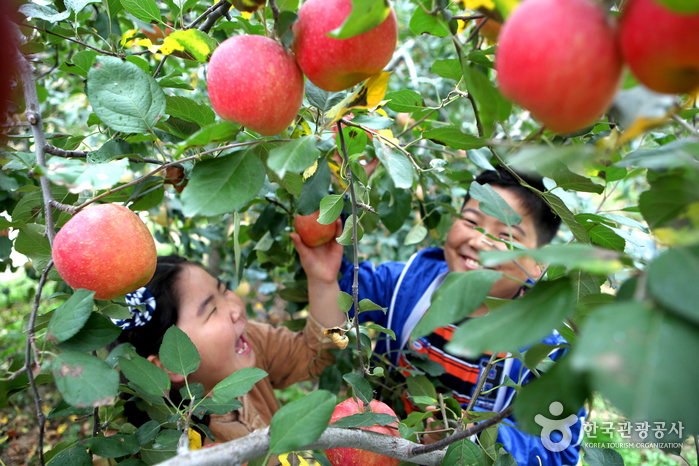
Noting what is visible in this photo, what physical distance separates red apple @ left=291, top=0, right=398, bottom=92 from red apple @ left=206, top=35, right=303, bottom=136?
0.09 ft

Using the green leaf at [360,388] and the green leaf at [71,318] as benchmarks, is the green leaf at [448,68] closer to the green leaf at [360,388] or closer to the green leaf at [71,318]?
the green leaf at [360,388]

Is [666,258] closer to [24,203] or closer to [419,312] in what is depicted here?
[24,203]

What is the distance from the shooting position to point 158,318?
114cm

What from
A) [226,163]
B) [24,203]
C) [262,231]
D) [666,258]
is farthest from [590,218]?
[24,203]

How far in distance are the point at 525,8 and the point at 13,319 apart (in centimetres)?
443

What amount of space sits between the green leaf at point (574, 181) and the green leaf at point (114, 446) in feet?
2.79

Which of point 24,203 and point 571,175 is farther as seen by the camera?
point 24,203

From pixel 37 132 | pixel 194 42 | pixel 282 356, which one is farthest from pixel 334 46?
pixel 282 356

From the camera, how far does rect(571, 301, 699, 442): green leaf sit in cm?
25

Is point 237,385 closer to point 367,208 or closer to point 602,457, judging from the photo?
point 367,208

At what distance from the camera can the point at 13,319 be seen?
349 centimetres

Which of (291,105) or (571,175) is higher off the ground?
(291,105)

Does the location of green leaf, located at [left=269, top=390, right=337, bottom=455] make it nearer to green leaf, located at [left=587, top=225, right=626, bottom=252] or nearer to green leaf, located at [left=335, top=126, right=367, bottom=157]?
green leaf, located at [left=335, top=126, right=367, bottom=157]

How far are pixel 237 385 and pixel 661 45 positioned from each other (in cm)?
68
